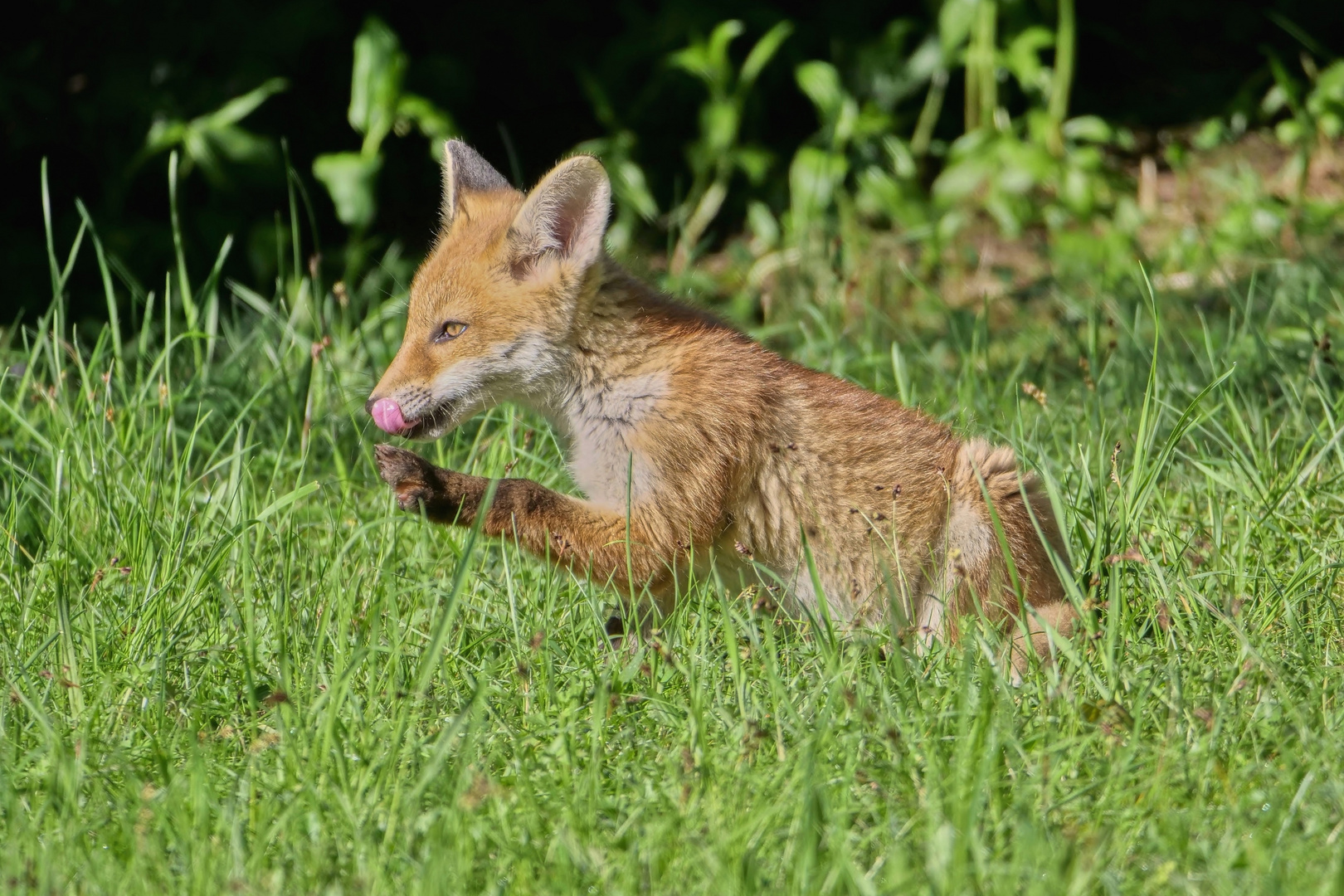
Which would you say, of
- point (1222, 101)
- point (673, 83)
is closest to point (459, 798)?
point (673, 83)

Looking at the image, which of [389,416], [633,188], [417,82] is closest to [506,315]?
[389,416]

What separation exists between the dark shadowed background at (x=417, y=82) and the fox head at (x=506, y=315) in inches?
120

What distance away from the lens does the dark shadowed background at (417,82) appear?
7039 mm

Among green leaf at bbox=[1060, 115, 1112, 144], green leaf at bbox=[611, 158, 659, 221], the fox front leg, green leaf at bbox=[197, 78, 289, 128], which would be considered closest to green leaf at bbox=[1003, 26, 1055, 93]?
green leaf at bbox=[1060, 115, 1112, 144]

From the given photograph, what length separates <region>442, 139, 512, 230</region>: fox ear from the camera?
477 cm

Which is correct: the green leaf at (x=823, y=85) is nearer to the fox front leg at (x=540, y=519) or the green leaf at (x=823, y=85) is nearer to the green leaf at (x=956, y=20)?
the green leaf at (x=956, y=20)

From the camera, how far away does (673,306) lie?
173 inches

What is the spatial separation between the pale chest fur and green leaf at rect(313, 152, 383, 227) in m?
2.84

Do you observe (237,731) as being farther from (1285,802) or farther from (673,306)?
(1285,802)

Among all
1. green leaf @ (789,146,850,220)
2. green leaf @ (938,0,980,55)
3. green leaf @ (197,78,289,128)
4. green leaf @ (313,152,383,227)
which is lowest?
green leaf @ (789,146,850,220)

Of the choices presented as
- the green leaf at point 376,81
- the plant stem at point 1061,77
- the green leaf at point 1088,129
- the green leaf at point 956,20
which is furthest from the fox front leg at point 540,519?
the green leaf at point 1088,129

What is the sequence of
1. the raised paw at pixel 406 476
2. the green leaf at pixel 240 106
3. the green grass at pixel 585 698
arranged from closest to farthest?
the green grass at pixel 585 698
the raised paw at pixel 406 476
the green leaf at pixel 240 106

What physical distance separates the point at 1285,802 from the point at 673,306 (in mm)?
2291

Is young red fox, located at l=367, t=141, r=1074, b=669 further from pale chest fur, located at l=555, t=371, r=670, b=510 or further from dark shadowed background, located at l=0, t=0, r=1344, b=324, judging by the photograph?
dark shadowed background, located at l=0, t=0, r=1344, b=324
